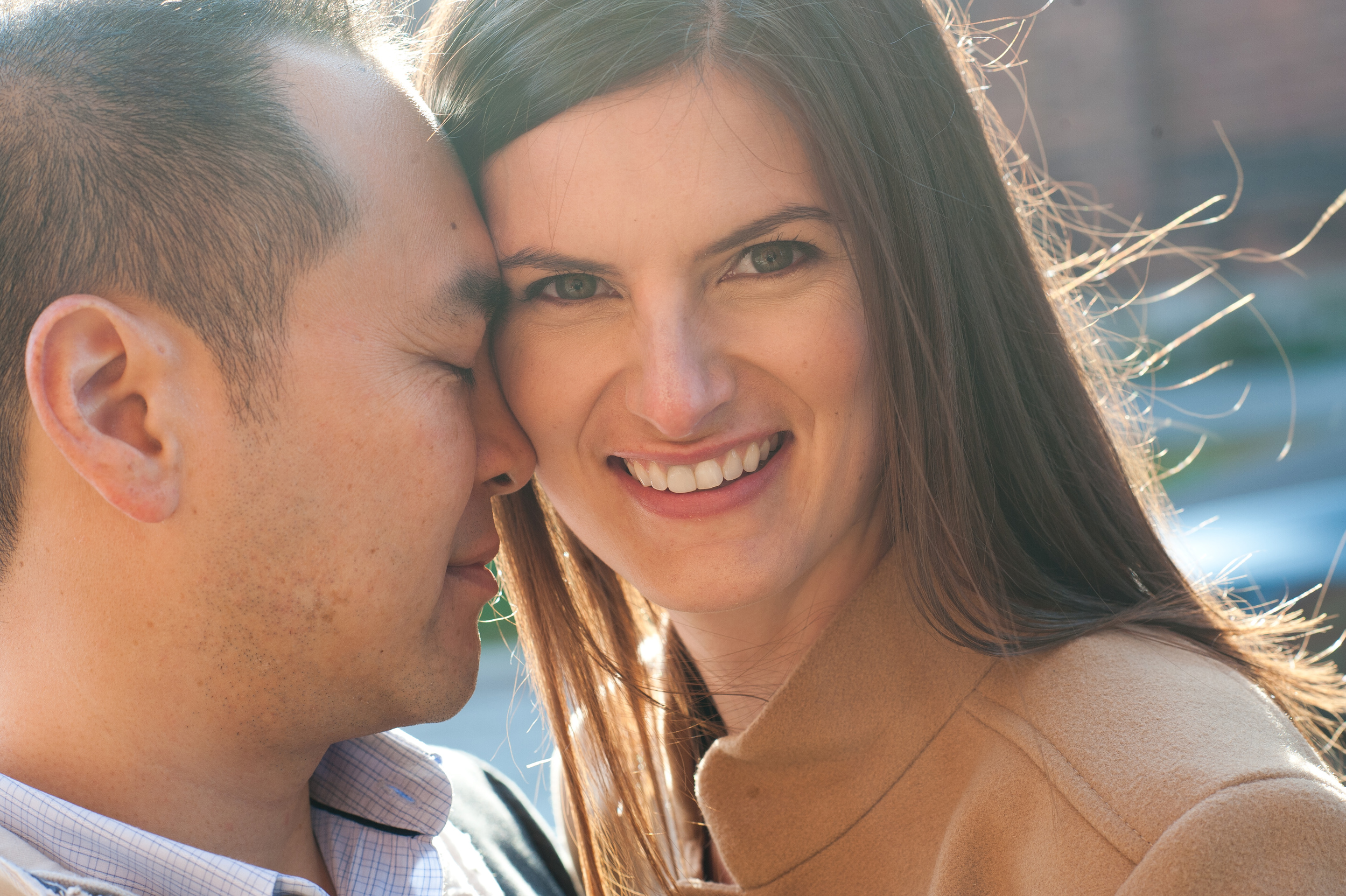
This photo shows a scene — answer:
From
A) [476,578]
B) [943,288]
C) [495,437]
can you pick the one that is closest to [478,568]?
[476,578]

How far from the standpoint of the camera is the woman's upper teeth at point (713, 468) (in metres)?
1.89

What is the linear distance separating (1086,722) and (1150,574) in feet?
1.40

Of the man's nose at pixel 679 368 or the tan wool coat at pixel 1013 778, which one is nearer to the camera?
the tan wool coat at pixel 1013 778

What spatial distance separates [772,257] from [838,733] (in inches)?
29.2

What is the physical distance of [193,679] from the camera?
1.70m

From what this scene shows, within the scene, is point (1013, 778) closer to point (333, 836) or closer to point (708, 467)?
point (708, 467)

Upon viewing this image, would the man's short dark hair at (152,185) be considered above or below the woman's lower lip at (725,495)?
above

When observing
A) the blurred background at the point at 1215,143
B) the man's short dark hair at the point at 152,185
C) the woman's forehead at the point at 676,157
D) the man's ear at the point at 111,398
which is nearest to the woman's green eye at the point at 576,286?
the woman's forehead at the point at 676,157

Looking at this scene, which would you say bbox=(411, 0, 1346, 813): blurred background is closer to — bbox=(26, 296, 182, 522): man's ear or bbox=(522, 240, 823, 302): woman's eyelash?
bbox=(522, 240, 823, 302): woman's eyelash

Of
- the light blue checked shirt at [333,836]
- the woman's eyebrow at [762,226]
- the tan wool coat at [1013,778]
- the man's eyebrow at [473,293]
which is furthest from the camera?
the man's eyebrow at [473,293]

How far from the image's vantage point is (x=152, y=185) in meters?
1.66

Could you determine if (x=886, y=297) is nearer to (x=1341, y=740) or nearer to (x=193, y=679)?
(x=193, y=679)

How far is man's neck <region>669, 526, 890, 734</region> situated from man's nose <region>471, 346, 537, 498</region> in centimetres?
42

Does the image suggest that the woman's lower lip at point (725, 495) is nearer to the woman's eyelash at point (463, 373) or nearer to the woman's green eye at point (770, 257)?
the woman's green eye at point (770, 257)
